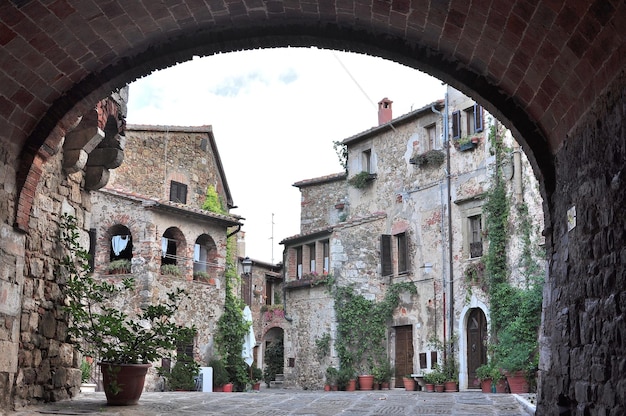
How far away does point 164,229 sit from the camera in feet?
68.7

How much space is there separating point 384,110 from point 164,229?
9.70m

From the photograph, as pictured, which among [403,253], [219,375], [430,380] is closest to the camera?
[430,380]

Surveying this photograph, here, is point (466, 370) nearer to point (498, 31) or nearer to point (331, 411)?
point (331, 411)

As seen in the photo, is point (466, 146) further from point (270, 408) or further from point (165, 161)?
point (270, 408)

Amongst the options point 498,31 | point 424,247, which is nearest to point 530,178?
point 424,247

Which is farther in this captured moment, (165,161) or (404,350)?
(165,161)

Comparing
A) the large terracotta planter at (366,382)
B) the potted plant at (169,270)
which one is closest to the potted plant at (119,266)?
the potted plant at (169,270)

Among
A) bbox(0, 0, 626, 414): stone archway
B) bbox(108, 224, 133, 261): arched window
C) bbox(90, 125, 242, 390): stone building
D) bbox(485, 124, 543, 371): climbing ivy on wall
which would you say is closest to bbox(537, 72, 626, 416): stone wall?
bbox(0, 0, 626, 414): stone archway

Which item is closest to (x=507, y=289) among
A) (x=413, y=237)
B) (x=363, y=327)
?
(x=413, y=237)

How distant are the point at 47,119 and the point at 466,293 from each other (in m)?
15.3

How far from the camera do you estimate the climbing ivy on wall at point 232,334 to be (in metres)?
21.6

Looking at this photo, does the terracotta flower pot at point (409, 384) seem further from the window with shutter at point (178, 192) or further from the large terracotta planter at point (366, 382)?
the window with shutter at point (178, 192)

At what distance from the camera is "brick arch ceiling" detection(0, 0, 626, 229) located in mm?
4875

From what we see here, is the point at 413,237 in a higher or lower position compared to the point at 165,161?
→ lower
